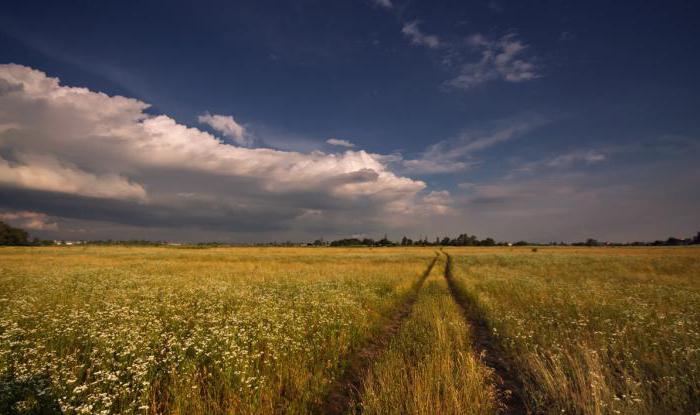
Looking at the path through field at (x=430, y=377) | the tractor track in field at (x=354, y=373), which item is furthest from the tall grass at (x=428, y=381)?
the tractor track in field at (x=354, y=373)

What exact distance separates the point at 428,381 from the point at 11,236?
167655mm

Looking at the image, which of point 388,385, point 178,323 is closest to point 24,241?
Result: point 178,323

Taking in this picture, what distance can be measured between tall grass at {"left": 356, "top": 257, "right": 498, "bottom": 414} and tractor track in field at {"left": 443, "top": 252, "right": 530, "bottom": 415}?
301 mm

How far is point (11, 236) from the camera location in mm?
114812

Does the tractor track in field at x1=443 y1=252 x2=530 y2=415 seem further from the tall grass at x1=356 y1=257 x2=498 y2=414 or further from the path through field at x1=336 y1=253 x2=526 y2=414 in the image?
the tall grass at x1=356 y1=257 x2=498 y2=414

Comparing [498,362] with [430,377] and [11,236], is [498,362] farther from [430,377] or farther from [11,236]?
[11,236]

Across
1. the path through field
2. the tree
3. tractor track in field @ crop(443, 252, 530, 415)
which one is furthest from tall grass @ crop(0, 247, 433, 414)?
the tree

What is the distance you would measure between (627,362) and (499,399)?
3.48 m

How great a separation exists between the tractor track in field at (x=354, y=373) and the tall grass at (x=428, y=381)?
0.30 m

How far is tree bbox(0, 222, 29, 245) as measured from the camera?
11262cm

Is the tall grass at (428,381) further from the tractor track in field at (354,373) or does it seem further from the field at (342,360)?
the tractor track in field at (354,373)

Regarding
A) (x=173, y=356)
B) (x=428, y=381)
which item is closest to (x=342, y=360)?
(x=428, y=381)

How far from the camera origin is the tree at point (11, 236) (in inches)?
4434

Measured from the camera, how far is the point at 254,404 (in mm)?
5516
